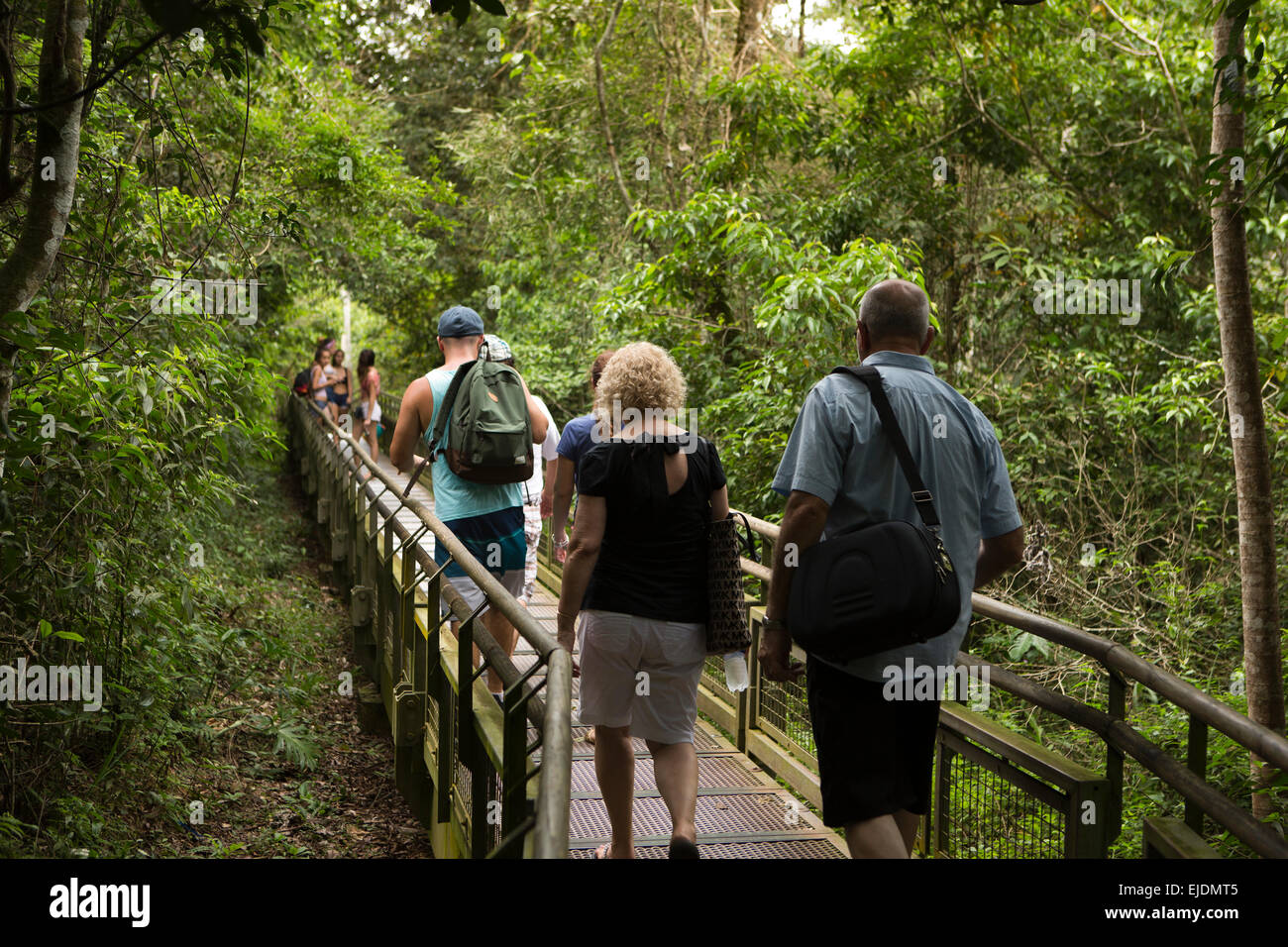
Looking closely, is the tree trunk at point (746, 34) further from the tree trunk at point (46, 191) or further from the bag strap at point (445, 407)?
the tree trunk at point (46, 191)

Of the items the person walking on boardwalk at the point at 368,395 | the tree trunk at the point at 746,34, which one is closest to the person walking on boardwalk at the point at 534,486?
the tree trunk at the point at 746,34

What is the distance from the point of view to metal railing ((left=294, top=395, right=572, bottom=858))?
242 cm

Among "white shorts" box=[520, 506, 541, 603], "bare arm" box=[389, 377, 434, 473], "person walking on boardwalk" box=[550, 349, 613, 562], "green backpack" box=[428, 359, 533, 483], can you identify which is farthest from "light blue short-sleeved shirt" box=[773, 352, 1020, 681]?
"white shorts" box=[520, 506, 541, 603]

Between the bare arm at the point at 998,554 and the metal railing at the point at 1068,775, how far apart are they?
0.27 metres

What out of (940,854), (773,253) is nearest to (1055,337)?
(773,253)

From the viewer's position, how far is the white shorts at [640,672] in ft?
11.4

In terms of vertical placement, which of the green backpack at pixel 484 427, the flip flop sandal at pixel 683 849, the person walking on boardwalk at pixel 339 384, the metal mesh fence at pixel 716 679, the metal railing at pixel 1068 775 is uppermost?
the person walking on boardwalk at pixel 339 384

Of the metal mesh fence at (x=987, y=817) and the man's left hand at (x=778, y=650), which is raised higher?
the man's left hand at (x=778, y=650)

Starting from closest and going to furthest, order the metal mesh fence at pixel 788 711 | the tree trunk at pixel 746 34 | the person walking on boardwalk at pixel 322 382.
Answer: the metal mesh fence at pixel 788 711
the tree trunk at pixel 746 34
the person walking on boardwalk at pixel 322 382

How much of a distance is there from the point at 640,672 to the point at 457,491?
5.80 feet

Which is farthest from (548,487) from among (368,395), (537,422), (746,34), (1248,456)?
(368,395)

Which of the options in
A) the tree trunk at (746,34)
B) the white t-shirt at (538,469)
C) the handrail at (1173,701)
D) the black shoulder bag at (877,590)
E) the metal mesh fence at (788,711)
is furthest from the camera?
the tree trunk at (746,34)

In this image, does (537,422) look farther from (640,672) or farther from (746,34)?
(746,34)
